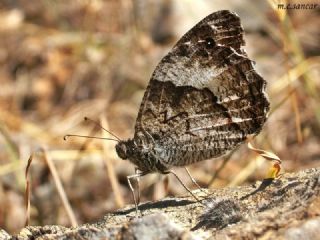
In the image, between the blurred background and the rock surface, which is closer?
the rock surface

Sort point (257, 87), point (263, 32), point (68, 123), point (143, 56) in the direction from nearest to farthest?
1. point (257, 87)
2. point (68, 123)
3. point (143, 56)
4. point (263, 32)

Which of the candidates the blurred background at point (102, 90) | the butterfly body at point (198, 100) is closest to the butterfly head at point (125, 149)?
the butterfly body at point (198, 100)

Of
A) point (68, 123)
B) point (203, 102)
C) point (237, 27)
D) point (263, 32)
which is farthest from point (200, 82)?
point (263, 32)

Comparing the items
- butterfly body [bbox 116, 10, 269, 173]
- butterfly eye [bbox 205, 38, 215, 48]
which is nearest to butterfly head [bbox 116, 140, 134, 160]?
butterfly body [bbox 116, 10, 269, 173]

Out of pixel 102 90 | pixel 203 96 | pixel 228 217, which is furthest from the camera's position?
pixel 102 90

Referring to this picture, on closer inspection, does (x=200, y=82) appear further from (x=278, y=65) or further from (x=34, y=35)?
(x=34, y=35)

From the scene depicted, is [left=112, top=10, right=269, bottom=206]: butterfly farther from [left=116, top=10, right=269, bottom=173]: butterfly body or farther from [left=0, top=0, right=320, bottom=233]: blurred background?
[left=0, top=0, right=320, bottom=233]: blurred background

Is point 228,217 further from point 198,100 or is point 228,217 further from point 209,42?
point 209,42

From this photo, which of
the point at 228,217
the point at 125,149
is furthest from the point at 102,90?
the point at 228,217
